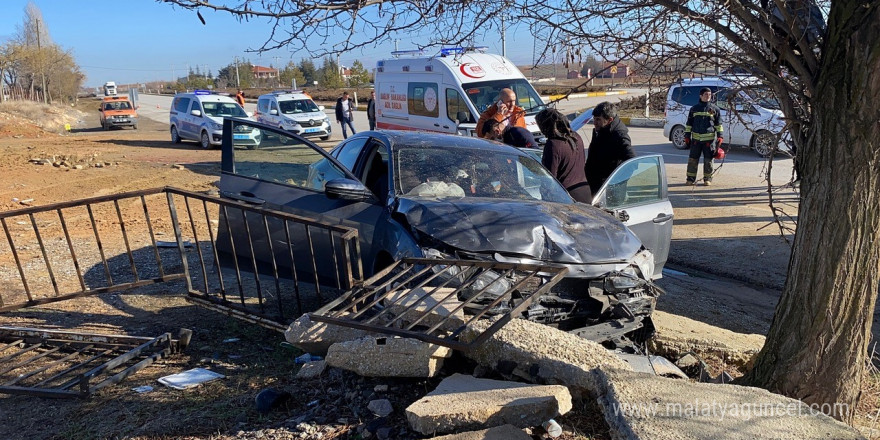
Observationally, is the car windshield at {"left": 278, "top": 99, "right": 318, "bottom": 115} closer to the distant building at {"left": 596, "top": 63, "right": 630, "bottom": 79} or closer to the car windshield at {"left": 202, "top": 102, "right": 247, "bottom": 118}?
the car windshield at {"left": 202, "top": 102, "right": 247, "bottom": 118}

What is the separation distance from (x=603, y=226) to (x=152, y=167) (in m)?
14.8

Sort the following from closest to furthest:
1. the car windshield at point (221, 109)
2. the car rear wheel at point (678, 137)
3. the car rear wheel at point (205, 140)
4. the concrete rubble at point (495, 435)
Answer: the concrete rubble at point (495, 435)
the car rear wheel at point (678, 137)
the car rear wheel at point (205, 140)
the car windshield at point (221, 109)

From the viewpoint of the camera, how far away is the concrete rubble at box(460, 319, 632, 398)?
138 inches

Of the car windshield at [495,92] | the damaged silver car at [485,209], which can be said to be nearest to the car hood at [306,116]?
the car windshield at [495,92]

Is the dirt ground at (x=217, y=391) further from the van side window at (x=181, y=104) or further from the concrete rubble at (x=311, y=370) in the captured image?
the van side window at (x=181, y=104)

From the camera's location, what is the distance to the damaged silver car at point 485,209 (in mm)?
4281

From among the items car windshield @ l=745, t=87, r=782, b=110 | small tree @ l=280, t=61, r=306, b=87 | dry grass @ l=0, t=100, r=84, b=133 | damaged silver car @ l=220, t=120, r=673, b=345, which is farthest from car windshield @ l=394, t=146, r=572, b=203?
small tree @ l=280, t=61, r=306, b=87

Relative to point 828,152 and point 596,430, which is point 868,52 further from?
point 596,430

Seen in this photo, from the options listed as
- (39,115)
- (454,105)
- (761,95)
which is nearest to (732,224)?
(761,95)

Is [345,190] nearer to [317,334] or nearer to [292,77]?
[317,334]

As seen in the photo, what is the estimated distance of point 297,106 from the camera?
75.2 ft

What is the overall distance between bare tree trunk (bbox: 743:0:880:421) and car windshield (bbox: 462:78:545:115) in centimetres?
1019

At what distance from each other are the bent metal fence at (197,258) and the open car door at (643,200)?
7.73ft

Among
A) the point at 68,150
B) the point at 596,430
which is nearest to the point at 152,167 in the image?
the point at 68,150
